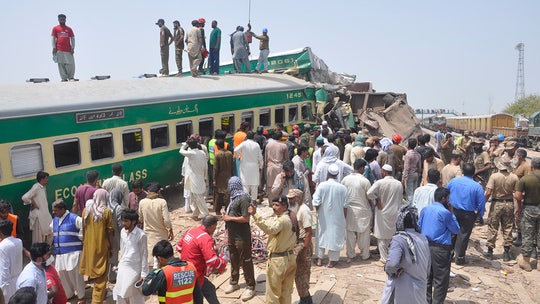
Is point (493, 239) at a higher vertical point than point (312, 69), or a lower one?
lower

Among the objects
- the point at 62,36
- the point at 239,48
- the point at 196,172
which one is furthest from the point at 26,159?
the point at 239,48

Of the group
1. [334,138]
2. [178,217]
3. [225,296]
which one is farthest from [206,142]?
[225,296]

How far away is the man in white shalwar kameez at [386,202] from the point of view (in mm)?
7246

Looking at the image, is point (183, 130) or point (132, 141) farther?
point (183, 130)

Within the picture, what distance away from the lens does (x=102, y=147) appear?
9352 millimetres

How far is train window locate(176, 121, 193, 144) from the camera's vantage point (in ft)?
36.3

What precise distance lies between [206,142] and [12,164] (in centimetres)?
456

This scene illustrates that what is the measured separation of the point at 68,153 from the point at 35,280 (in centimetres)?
494

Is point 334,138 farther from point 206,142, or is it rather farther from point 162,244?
point 162,244

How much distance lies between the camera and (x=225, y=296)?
646 cm

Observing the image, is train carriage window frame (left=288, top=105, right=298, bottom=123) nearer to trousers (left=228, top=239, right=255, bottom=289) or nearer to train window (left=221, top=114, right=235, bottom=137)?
train window (left=221, top=114, right=235, bottom=137)

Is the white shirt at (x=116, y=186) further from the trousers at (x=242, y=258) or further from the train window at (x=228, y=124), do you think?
the train window at (x=228, y=124)

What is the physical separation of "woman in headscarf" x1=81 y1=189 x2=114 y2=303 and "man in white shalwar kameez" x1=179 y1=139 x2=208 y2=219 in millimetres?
3158

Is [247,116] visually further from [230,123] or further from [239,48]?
[239,48]
